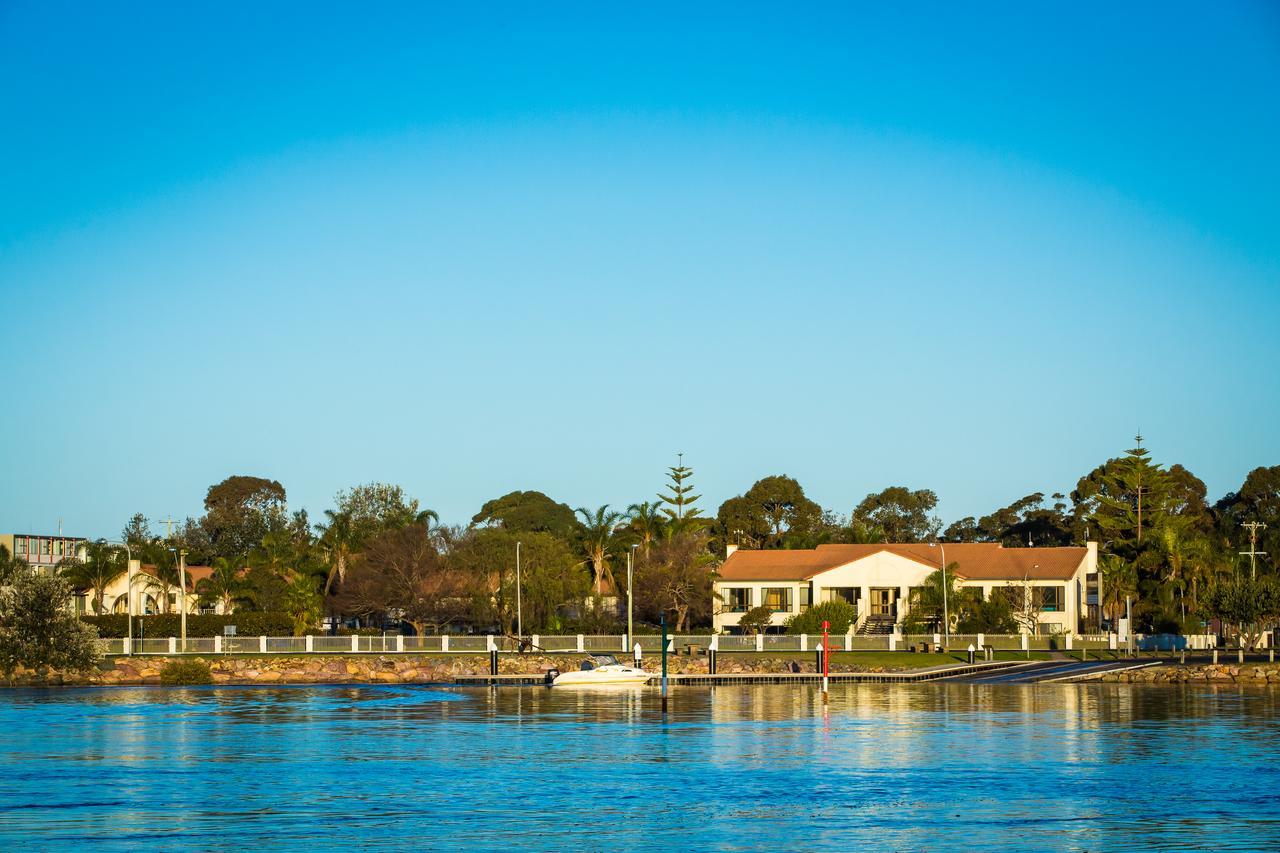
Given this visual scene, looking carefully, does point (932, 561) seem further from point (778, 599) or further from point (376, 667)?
point (376, 667)

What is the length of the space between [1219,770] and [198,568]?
323ft

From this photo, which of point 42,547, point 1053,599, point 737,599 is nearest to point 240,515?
point 42,547

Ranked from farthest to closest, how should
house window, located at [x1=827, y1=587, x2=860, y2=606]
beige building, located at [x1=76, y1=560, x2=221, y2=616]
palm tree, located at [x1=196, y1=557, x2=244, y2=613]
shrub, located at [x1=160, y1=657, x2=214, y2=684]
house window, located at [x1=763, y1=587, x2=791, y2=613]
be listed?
beige building, located at [x1=76, y1=560, x2=221, y2=616], house window, located at [x1=763, y1=587, x2=791, y2=613], house window, located at [x1=827, y1=587, x2=860, y2=606], palm tree, located at [x1=196, y1=557, x2=244, y2=613], shrub, located at [x1=160, y1=657, x2=214, y2=684]

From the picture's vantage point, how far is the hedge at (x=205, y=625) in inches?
3907

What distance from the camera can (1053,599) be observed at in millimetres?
109625

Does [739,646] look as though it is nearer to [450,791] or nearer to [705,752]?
[705,752]

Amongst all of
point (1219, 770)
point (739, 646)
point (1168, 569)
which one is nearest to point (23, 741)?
point (1219, 770)

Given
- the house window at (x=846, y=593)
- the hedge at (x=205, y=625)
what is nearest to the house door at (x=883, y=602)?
the house window at (x=846, y=593)

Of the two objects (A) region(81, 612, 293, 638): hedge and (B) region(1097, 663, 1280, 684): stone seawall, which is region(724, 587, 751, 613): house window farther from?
(B) region(1097, 663, 1280, 684): stone seawall

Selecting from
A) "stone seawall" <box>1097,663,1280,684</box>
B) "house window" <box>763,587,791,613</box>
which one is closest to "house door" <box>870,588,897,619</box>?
"house window" <box>763,587,791,613</box>

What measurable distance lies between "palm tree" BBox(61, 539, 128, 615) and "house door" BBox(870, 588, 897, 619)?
57.1 m

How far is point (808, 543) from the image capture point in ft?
465

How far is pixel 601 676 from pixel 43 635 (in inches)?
1199

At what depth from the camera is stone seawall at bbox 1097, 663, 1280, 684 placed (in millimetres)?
81125
